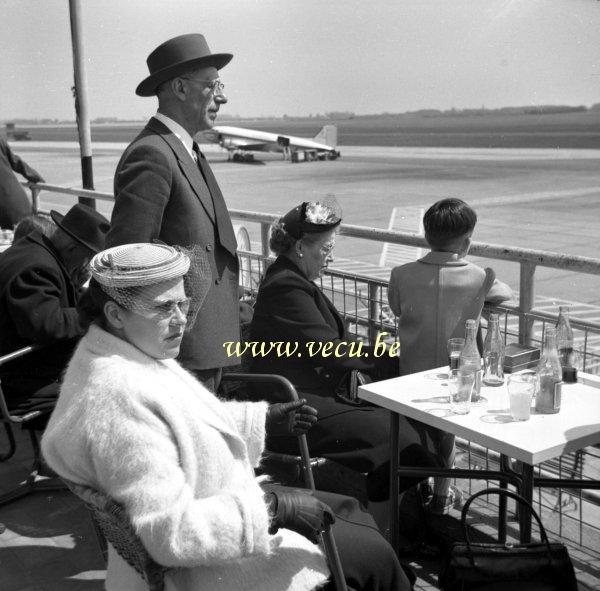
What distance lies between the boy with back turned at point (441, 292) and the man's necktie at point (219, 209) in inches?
33.8

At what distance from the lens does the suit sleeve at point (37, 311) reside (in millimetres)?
3639

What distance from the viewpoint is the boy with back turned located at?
3.46 metres

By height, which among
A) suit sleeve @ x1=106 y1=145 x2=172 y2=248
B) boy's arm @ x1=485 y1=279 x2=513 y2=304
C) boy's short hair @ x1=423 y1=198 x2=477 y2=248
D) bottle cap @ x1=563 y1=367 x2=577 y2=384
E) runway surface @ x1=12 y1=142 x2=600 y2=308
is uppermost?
suit sleeve @ x1=106 y1=145 x2=172 y2=248

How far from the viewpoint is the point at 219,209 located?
322cm

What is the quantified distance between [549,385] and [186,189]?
1.59 metres

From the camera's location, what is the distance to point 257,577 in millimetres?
1956

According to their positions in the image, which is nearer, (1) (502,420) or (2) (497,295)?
(1) (502,420)

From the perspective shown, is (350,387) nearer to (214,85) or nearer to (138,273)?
(214,85)

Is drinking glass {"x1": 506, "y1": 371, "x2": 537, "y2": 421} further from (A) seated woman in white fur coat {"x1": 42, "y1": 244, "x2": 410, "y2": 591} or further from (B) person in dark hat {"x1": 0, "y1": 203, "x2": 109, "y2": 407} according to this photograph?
(B) person in dark hat {"x1": 0, "y1": 203, "x2": 109, "y2": 407}

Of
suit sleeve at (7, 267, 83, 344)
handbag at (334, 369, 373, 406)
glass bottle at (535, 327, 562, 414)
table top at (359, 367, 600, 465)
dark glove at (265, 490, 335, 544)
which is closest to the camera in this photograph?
dark glove at (265, 490, 335, 544)

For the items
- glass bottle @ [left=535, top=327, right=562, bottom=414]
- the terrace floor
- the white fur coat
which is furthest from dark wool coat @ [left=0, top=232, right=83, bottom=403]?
glass bottle @ [left=535, top=327, right=562, bottom=414]

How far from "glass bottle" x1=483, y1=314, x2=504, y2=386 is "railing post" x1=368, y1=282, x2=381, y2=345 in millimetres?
1099

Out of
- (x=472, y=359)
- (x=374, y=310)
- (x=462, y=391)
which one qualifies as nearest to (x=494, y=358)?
(x=472, y=359)

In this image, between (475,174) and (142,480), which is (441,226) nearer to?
(142,480)
